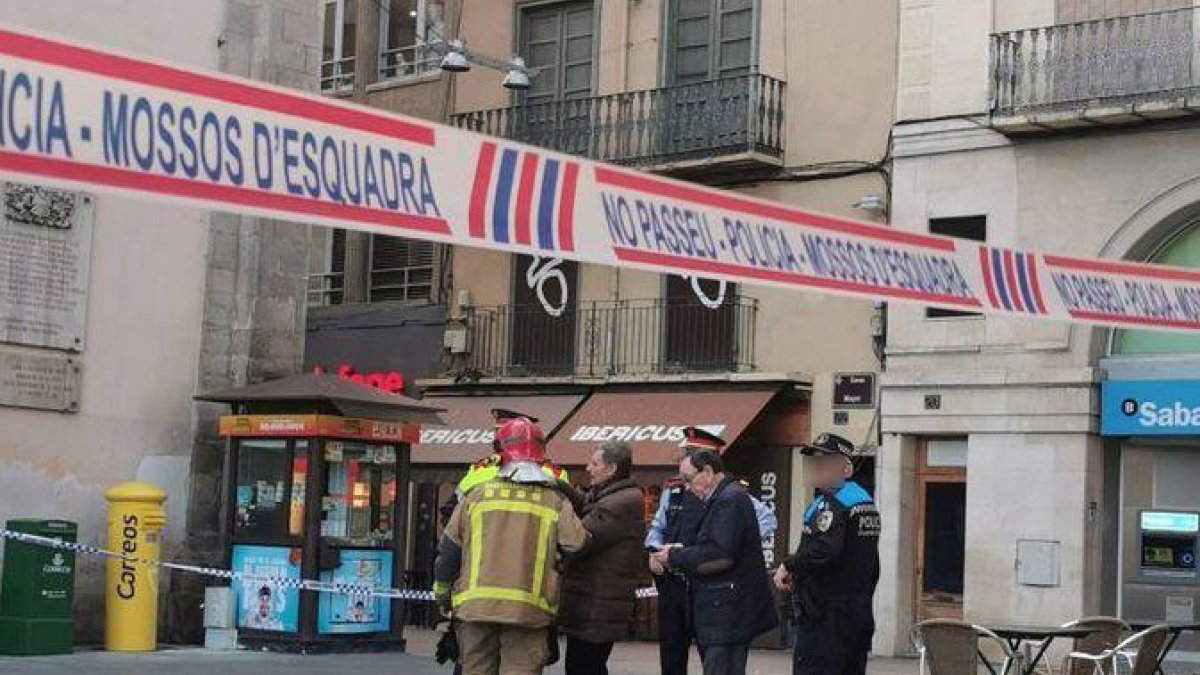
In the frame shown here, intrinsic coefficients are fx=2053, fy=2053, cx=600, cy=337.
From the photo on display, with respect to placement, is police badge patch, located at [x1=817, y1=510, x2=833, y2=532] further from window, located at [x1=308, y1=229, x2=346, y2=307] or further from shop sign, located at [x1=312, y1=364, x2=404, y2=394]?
window, located at [x1=308, y1=229, x2=346, y2=307]

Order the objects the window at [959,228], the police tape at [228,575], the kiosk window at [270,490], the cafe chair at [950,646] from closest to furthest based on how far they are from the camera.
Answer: the cafe chair at [950,646] → the police tape at [228,575] → the kiosk window at [270,490] → the window at [959,228]

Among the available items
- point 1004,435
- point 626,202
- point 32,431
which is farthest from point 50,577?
point 1004,435

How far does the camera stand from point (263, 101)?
849 cm

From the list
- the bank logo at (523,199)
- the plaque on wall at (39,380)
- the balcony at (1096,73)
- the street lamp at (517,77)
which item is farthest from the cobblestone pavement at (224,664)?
the street lamp at (517,77)

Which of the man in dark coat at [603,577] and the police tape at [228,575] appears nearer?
the man in dark coat at [603,577]

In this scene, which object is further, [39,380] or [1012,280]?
[39,380]

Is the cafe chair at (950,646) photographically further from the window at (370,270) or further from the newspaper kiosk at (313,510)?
the window at (370,270)

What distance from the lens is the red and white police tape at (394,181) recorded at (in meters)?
7.78

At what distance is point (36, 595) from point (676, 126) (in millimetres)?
11723

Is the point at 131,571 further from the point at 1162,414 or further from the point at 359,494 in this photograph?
the point at 1162,414

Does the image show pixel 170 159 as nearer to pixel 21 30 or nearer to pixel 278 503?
pixel 21 30

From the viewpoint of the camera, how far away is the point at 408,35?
98.4 feet

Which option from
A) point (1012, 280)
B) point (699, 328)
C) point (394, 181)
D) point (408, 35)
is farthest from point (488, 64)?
point (394, 181)

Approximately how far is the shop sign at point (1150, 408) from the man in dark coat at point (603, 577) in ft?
38.1
